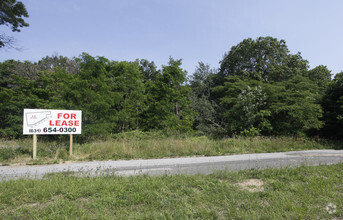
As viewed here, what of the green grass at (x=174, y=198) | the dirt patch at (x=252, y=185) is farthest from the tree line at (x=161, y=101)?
the dirt patch at (x=252, y=185)

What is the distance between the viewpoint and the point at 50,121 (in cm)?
877

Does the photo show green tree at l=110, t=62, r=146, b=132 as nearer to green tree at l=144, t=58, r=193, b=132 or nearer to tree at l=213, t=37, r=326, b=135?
green tree at l=144, t=58, r=193, b=132

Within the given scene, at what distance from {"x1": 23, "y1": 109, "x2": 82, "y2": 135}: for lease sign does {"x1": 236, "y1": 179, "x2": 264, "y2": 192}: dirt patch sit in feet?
26.9

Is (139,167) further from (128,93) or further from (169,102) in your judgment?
(128,93)

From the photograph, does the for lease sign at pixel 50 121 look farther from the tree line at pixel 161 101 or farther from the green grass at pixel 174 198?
the green grass at pixel 174 198

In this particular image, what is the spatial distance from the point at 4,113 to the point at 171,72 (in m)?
16.7

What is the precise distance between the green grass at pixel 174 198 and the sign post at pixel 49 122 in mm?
4879

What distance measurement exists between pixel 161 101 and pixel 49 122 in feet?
33.9

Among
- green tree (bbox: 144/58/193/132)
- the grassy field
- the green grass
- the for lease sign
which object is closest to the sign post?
the for lease sign

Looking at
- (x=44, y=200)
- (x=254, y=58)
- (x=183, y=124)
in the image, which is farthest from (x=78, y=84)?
(x=254, y=58)

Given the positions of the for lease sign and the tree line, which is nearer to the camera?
the for lease sign

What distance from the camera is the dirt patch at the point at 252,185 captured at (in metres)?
4.14

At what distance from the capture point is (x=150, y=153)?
29.4ft

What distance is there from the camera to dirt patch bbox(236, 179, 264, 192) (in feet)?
13.6
